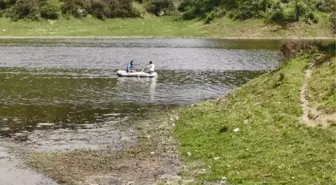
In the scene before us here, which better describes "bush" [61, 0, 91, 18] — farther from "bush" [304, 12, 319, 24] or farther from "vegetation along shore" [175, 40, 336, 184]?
"vegetation along shore" [175, 40, 336, 184]

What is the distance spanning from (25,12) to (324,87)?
14592cm

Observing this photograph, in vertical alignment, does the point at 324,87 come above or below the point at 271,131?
above

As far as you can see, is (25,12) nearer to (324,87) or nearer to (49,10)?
(49,10)

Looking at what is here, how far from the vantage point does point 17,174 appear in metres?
27.8

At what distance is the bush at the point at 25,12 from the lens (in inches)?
6545

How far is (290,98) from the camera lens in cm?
3703

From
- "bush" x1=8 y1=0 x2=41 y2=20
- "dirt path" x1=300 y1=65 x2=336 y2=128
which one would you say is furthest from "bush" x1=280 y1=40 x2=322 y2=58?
"bush" x1=8 y1=0 x2=41 y2=20

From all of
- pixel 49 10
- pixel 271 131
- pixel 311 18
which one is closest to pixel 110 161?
pixel 271 131

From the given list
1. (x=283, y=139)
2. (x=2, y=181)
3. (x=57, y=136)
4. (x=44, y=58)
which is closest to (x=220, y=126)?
(x=283, y=139)

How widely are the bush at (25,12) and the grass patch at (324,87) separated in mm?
137537

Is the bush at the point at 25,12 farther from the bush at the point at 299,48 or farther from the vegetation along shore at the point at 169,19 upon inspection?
the bush at the point at 299,48

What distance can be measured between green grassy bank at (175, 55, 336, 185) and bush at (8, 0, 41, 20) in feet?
434

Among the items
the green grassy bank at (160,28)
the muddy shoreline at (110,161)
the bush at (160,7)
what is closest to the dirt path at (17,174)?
the muddy shoreline at (110,161)

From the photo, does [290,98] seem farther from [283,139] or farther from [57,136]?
[57,136]
